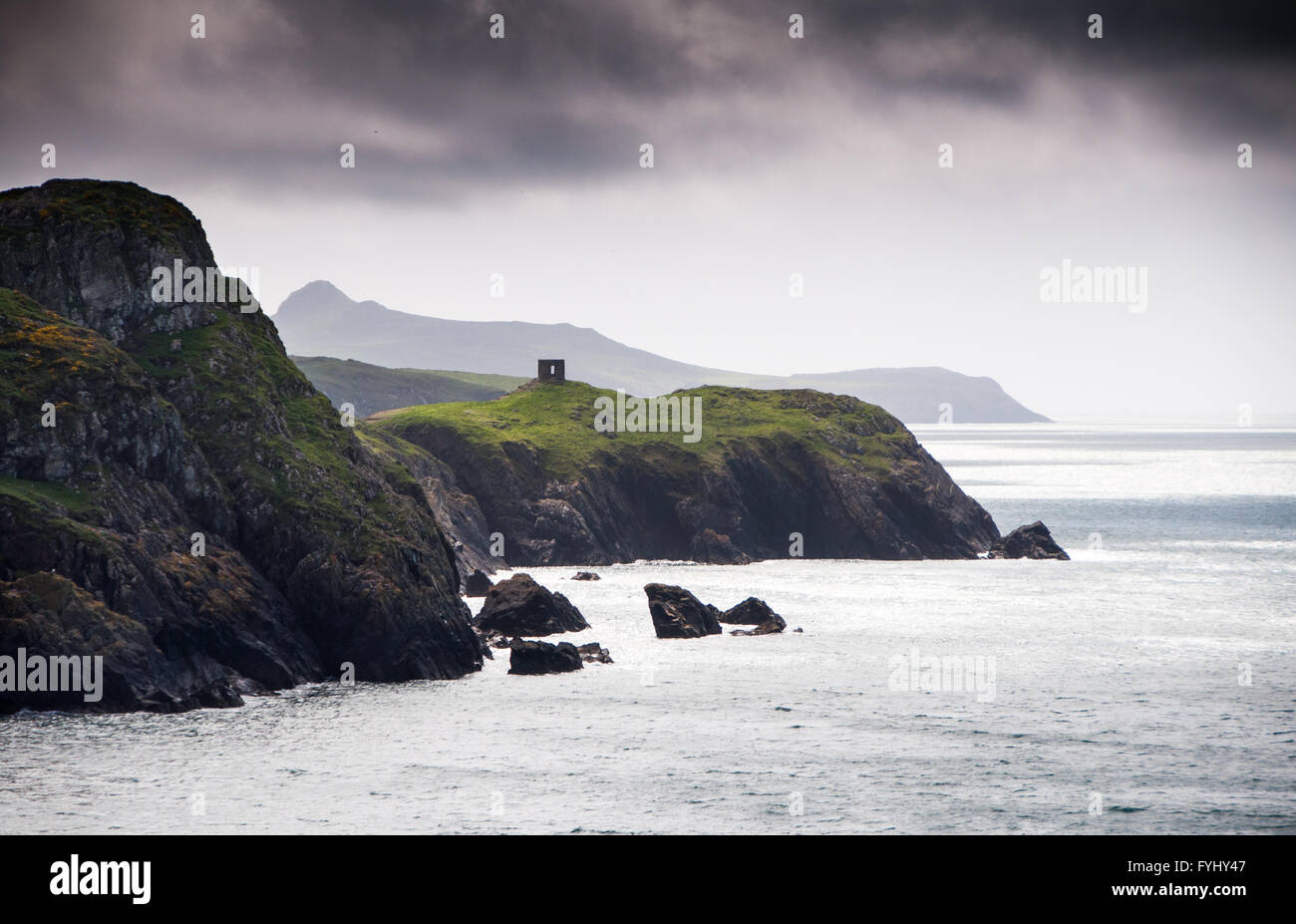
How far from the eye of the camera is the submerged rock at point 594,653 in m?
84.4

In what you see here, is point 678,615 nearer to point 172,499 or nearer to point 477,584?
point 477,584

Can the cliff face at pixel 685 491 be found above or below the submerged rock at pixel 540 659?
above

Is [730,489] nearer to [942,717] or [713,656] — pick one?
[713,656]

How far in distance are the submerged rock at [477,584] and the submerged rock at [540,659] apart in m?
36.9

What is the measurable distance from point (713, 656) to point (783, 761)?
28876 millimetres

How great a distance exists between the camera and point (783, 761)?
5938 centimetres

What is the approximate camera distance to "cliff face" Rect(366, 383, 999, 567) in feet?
486

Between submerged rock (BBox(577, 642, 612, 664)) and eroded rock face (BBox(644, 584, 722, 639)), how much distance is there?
10141mm

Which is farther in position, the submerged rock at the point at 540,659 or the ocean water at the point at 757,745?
the submerged rock at the point at 540,659

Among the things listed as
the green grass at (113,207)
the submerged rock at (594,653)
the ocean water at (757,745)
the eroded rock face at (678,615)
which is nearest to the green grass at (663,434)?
the green grass at (113,207)

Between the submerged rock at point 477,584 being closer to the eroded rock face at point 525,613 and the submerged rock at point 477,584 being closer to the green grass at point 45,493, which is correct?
the eroded rock face at point 525,613

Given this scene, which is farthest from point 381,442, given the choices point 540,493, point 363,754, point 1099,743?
point 1099,743

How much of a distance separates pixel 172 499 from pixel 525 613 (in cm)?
2865
